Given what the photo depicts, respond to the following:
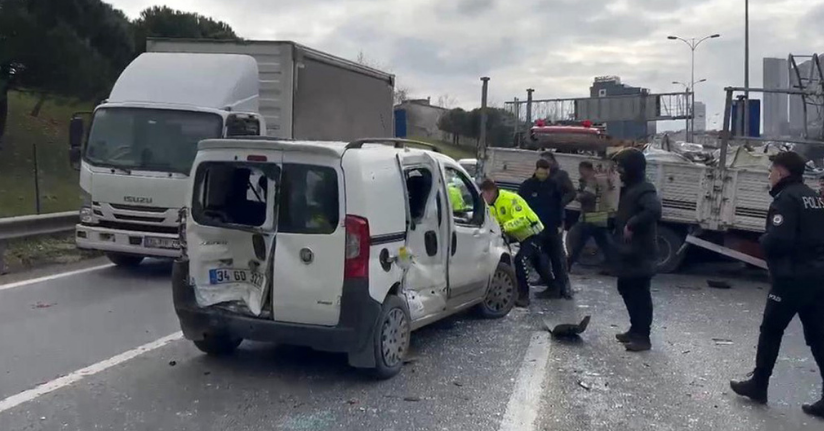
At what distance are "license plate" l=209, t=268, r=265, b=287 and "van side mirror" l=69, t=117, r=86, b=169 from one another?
5522 millimetres

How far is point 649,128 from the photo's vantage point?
912 inches

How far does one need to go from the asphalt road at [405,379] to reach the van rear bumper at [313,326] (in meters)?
0.31

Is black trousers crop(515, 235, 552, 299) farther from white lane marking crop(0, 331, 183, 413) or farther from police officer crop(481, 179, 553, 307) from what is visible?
white lane marking crop(0, 331, 183, 413)

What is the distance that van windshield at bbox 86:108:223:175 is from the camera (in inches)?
453

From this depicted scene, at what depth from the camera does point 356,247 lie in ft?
21.8

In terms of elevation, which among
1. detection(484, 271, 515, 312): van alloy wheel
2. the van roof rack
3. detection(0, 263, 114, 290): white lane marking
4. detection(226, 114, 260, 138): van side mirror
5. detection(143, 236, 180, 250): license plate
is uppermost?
detection(226, 114, 260, 138): van side mirror

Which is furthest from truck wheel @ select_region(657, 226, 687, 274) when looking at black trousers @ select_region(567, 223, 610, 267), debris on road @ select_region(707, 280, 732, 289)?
black trousers @ select_region(567, 223, 610, 267)

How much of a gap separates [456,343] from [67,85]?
1690 cm

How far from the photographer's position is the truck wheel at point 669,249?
44.1 ft

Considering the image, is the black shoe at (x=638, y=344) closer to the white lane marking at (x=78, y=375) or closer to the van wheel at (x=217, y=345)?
the van wheel at (x=217, y=345)

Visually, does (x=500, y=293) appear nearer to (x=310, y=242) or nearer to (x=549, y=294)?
(x=549, y=294)

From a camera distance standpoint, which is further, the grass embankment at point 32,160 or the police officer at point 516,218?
the grass embankment at point 32,160

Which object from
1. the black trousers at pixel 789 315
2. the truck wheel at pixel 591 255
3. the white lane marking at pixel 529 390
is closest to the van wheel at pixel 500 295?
the white lane marking at pixel 529 390

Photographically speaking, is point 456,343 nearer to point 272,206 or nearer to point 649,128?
point 272,206
